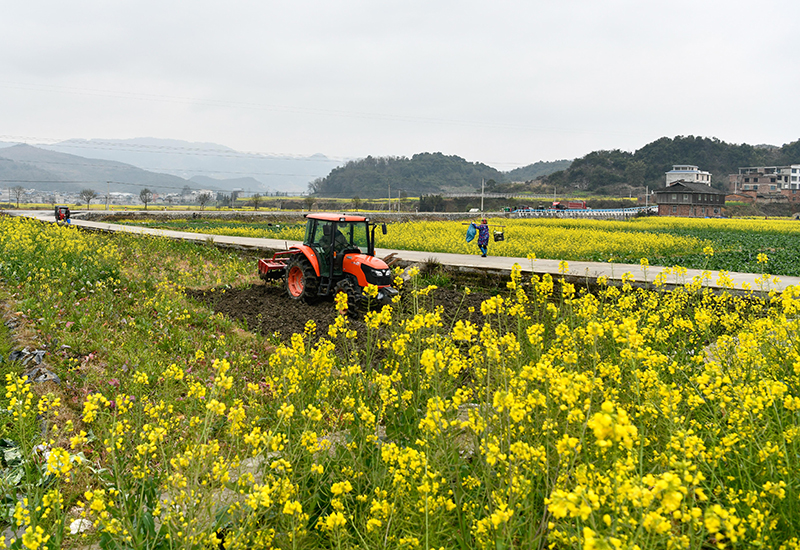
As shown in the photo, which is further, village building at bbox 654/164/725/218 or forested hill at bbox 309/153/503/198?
forested hill at bbox 309/153/503/198

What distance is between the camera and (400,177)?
158 metres

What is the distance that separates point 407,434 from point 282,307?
691 cm

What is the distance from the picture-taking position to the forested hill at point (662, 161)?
11638 cm

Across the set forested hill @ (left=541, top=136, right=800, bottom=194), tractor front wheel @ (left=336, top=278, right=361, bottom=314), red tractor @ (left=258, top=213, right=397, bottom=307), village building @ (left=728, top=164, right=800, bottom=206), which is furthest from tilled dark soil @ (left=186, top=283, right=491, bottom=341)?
forested hill @ (left=541, top=136, right=800, bottom=194)

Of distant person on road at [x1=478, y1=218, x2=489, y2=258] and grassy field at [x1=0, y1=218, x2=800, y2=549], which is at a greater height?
distant person on road at [x1=478, y1=218, x2=489, y2=258]

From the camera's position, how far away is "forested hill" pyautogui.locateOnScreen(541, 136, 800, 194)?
116 m

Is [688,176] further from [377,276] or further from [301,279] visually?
[377,276]

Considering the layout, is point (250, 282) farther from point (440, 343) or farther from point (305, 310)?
point (440, 343)

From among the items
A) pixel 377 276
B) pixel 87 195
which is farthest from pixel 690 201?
pixel 87 195

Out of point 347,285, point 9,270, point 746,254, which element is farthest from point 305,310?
point 746,254

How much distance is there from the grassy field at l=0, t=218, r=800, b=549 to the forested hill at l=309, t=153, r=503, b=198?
434 ft

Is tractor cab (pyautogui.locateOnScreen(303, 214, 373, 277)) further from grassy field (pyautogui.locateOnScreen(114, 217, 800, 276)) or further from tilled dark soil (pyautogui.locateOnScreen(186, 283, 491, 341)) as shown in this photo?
grassy field (pyautogui.locateOnScreen(114, 217, 800, 276))

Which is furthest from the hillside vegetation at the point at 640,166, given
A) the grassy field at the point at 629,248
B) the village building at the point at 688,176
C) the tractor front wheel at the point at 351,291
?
the tractor front wheel at the point at 351,291

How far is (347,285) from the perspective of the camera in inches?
388
